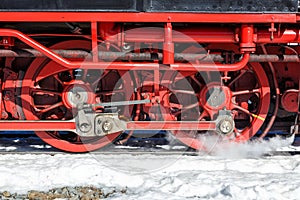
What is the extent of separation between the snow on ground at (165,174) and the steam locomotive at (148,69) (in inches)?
13.9

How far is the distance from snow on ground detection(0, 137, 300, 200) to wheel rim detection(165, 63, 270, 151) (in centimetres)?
26

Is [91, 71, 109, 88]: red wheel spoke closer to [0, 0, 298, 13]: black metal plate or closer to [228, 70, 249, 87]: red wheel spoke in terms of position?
[0, 0, 298, 13]: black metal plate

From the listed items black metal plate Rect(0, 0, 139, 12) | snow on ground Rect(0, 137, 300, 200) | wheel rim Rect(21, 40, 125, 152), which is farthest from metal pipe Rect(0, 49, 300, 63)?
snow on ground Rect(0, 137, 300, 200)

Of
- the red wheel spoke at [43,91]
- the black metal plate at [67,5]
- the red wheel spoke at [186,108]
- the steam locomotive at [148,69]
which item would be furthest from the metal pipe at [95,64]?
the red wheel spoke at [43,91]

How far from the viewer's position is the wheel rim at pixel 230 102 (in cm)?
527

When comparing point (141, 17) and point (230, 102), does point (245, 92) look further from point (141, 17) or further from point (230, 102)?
point (141, 17)

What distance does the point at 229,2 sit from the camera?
4414 mm

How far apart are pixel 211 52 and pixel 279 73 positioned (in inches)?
46.0

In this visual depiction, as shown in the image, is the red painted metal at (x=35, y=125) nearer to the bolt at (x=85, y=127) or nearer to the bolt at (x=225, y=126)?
the bolt at (x=85, y=127)

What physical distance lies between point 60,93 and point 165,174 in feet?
6.03

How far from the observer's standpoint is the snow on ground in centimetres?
408

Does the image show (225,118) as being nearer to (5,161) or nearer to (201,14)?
(201,14)

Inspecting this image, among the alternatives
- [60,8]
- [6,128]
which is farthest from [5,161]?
[60,8]

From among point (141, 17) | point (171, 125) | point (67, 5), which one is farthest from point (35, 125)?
point (141, 17)
